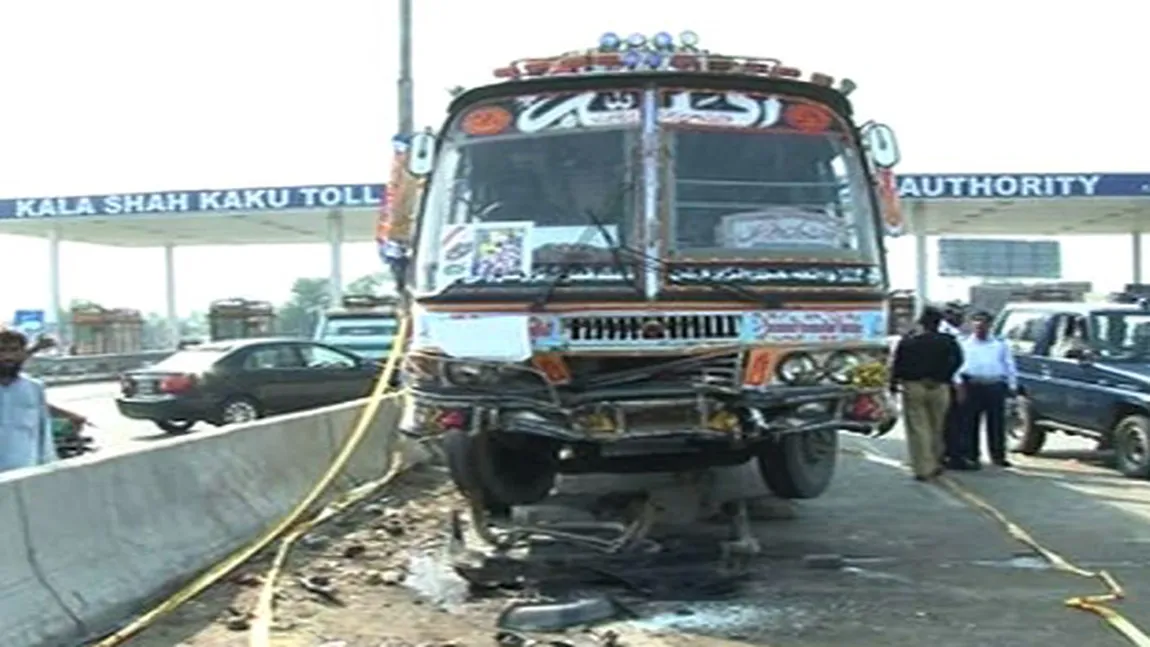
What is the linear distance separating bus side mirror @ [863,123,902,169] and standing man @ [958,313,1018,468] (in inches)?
225

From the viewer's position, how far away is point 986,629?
23.1ft

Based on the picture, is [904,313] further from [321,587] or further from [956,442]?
[321,587]

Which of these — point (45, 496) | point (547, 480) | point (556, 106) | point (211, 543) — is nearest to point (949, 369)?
point (547, 480)

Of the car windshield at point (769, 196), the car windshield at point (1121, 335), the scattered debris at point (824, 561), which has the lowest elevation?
the scattered debris at point (824, 561)

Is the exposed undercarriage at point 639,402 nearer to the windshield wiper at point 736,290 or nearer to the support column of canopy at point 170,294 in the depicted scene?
the windshield wiper at point 736,290

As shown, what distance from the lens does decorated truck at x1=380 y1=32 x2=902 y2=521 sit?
27.7ft

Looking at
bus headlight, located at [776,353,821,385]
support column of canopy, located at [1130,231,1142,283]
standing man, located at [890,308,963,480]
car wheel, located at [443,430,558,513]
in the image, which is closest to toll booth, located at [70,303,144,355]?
support column of canopy, located at [1130,231,1142,283]

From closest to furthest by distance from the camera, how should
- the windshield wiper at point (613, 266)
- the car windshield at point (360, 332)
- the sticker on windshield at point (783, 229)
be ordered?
the windshield wiper at point (613, 266), the sticker on windshield at point (783, 229), the car windshield at point (360, 332)

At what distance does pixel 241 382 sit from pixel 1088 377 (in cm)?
1146

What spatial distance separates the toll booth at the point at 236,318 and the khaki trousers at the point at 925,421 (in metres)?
28.7

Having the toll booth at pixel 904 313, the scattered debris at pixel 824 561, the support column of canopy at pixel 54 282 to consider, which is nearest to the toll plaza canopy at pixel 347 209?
the support column of canopy at pixel 54 282

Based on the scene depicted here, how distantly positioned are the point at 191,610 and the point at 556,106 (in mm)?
3656

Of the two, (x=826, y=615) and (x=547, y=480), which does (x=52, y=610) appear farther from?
(x=547, y=480)

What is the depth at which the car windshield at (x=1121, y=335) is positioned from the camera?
14766 mm
